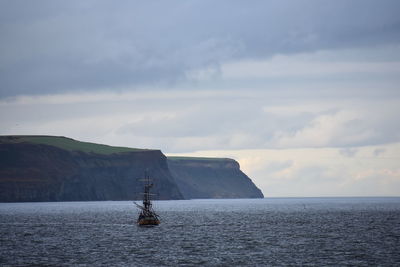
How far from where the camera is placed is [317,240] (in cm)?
9688

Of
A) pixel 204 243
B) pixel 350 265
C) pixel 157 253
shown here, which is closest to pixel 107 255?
pixel 157 253

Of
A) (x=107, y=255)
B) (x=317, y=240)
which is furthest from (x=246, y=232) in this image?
(x=107, y=255)

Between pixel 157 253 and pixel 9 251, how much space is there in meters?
17.3

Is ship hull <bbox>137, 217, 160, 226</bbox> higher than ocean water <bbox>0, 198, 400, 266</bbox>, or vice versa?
ship hull <bbox>137, 217, 160, 226</bbox>

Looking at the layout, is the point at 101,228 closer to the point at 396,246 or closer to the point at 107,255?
the point at 107,255

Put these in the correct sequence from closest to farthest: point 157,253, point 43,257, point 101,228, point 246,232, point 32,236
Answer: point 43,257 < point 157,253 < point 32,236 < point 246,232 < point 101,228

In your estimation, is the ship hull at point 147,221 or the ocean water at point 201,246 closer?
the ocean water at point 201,246

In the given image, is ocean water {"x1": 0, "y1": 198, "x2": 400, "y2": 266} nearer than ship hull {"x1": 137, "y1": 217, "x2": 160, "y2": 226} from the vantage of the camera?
Yes

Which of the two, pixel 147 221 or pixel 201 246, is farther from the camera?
pixel 147 221

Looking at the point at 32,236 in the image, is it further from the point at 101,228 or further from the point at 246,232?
the point at 246,232

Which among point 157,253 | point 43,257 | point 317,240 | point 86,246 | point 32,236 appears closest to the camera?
point 43,257

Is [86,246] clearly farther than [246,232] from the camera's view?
No

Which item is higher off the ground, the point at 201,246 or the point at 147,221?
the point at 147,221

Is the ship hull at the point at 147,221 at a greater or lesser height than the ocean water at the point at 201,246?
greater
